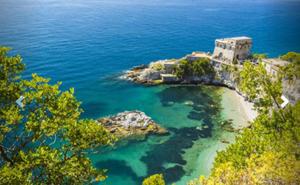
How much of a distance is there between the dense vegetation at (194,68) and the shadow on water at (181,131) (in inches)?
172

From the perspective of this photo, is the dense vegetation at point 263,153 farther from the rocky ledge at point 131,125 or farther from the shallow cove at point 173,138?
the rocky ledge at point 131,125

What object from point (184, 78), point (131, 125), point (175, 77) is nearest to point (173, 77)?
point (175, 77)

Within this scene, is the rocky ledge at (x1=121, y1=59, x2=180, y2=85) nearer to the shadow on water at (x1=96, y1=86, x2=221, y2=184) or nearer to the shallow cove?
the shallow cove

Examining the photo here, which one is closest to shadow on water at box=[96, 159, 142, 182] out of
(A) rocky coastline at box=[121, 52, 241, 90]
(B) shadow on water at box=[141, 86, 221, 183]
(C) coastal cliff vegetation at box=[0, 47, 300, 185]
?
(B) shadow on water at box=[141, 86, 221, 183]

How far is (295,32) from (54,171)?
15330 cm

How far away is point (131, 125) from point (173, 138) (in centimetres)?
874

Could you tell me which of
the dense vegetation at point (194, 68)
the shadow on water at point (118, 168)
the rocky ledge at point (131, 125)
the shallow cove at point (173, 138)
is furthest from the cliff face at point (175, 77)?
the shadow on water at point (118, 168)

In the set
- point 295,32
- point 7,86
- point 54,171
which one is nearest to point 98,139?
point 54,171

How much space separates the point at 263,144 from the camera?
2727cm

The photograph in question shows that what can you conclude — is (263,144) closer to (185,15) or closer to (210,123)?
(210,123)

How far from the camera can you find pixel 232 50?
7512 centimetres

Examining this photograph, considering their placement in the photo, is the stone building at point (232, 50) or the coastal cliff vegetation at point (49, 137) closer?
the coastal cliff vegetation at point (49, 137)

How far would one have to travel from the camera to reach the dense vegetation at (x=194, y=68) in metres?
74.6

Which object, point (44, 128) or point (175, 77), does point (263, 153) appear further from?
point (175, 77)
